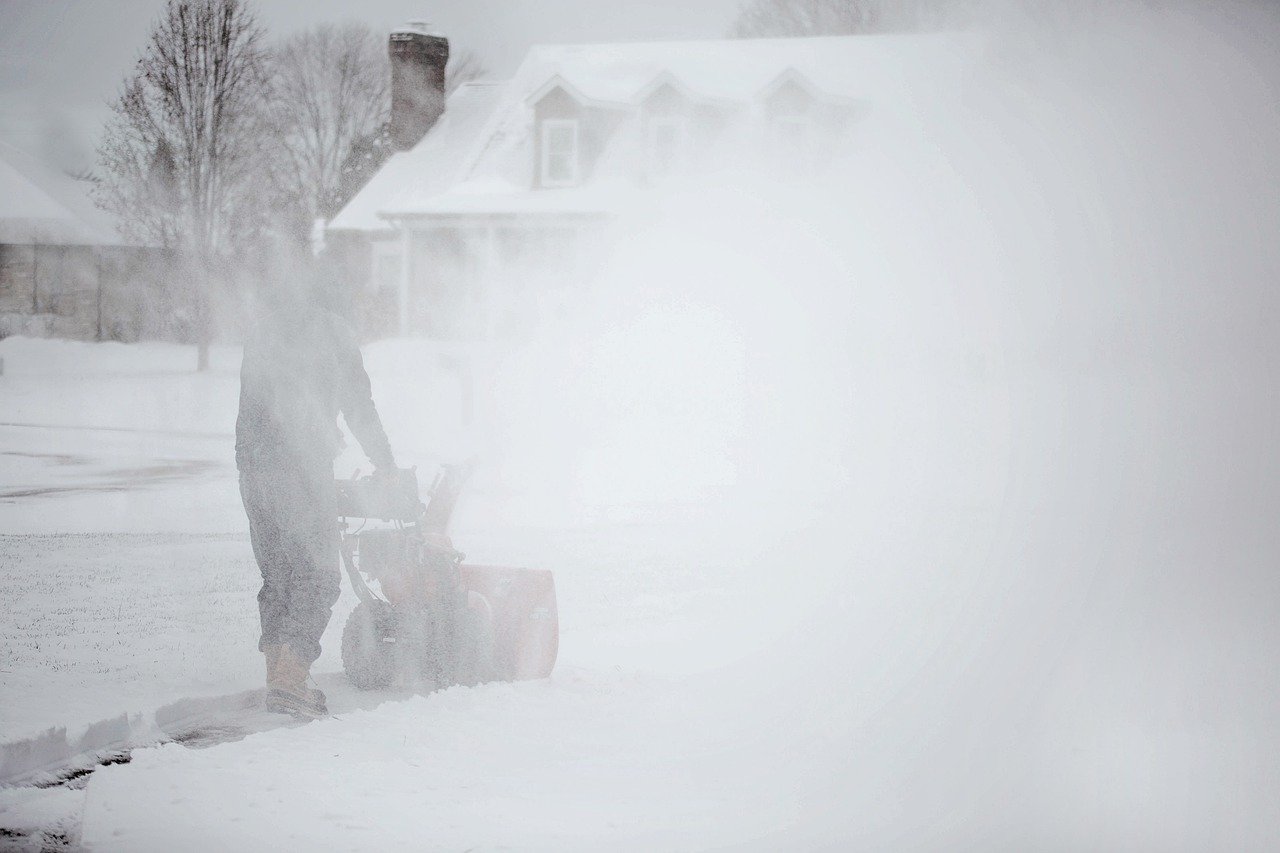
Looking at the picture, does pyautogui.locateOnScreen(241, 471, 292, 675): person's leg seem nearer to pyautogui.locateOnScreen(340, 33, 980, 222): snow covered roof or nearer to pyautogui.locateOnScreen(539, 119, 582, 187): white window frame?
pyautogui.locateOnScreen(340, 33, 980, 222): snow covered roof

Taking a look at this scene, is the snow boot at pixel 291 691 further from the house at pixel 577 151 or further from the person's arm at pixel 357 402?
the house at pixel 577 151

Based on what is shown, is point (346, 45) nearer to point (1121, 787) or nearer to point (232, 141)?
point (232, 141)

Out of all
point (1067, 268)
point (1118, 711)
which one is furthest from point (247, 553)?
point (1067, 268)

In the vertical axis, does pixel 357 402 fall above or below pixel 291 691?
above

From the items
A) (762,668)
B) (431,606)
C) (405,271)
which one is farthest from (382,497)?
(405,271)

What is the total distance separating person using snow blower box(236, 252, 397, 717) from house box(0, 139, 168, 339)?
16.0 metres

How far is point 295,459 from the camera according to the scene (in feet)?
12.8

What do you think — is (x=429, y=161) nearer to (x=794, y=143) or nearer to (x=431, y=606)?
(x=794, y=143)

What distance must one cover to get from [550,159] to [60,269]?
9.01 m

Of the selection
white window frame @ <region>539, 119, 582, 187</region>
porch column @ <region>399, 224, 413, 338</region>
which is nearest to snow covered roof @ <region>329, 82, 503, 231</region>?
porch column @ <region>399, 224, 413, 338</region>

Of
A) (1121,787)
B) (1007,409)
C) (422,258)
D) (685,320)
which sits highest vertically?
(422,258)

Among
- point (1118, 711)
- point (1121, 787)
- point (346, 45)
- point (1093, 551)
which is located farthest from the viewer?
point (346, 45)

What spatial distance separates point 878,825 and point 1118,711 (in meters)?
1.68

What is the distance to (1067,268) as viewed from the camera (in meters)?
8.71
